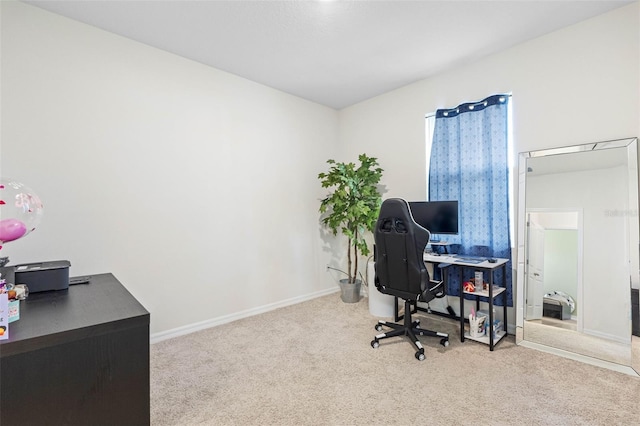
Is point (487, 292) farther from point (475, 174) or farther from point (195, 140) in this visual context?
point (195, 140)

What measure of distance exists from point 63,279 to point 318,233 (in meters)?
2.85

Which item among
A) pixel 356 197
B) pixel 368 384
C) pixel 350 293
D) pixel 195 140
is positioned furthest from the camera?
pixel 350 293

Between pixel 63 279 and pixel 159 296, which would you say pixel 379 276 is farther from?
pixel 63 279

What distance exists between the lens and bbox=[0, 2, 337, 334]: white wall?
2.23 metres

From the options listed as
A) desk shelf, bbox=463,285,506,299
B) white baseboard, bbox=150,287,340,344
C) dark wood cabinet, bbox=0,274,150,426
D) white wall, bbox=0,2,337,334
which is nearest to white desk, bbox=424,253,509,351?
desk shelf, bbox=463,285,506,299

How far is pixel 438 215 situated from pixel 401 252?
899mm

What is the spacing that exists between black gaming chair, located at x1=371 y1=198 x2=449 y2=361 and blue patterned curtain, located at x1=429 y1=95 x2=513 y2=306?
812 millimetres

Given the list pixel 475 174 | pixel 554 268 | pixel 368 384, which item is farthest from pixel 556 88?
pixel 368 384

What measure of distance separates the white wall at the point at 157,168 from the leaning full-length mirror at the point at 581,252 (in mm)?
2498

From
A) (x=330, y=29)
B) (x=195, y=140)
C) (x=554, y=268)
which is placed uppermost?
(x=330, y=29)

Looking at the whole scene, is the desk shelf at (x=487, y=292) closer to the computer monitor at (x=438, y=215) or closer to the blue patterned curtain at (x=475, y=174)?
the blue patterned curtain at (x=475, y=174)

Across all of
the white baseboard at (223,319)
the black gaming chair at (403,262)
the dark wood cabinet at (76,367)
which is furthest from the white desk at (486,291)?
the dark wood cabinet at (76,367)

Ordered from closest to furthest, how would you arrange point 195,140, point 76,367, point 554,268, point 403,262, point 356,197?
→ point 76,367 → point 403,262 → point 554,268 → point 195,140 → point 356,197

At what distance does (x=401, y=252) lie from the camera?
2.45 m
